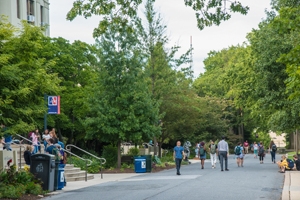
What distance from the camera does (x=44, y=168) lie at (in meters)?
20.7

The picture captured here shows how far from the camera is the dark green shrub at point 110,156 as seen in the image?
37438 mm

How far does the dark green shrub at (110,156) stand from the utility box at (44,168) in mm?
16276

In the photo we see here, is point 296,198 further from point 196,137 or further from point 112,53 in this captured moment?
point 196,137

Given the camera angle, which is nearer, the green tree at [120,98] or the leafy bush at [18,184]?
the leafy bush at [18,184]

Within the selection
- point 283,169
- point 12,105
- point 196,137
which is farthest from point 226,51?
point 12,105

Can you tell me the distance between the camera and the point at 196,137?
61.8 metres

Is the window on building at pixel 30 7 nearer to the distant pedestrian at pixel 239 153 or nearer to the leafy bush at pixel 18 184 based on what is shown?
Answer: the distant pedestrian at pixel 239 153

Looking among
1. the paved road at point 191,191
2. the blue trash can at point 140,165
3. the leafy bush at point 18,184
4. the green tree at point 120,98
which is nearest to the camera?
the paved road at point 191,191

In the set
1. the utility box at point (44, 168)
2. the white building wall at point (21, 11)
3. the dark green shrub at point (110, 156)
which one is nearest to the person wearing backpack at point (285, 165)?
the dark green shrub at point (110, 156)

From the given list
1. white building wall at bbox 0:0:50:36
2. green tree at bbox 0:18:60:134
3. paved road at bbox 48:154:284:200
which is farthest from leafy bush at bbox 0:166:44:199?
white building wall at bbox 0:0:50:36

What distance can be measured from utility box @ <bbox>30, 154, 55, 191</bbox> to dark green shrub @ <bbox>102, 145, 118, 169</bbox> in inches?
641

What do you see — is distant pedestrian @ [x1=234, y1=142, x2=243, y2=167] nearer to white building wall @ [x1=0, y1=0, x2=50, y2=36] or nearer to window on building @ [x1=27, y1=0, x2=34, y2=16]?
white building wall @ [x1=0, y1=0, x2=50, y2=36]

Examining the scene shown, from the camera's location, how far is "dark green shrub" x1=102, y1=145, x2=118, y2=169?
3744 centimetres

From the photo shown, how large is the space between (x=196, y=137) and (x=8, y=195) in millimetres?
44923
